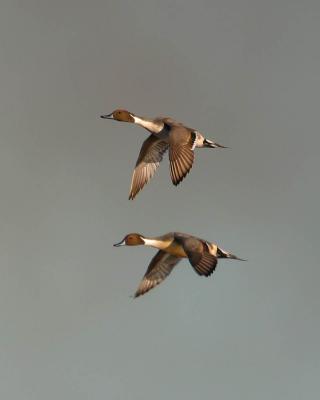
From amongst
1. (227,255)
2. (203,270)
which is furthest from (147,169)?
(203,270)

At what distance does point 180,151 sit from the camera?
51.9 feet

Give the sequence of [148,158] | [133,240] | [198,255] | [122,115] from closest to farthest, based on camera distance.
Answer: [198,255], [133,240], [122,115], [148,158]

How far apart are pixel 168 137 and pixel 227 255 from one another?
1684 mm

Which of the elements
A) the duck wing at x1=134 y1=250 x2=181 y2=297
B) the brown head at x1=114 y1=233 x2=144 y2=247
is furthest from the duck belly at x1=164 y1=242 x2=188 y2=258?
the duck wing at x1=134 y1=250 x2=181 y2=297

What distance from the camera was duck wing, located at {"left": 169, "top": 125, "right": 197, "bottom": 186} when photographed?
1520 cm

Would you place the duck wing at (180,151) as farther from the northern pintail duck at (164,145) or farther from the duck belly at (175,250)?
the duck belly at (175,250)

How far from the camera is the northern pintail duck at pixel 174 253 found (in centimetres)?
1472

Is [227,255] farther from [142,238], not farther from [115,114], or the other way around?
[115,114]

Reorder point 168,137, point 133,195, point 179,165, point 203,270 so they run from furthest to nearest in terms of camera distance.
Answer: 1. point 133,195
2. point 168,137
3. point 179,165
4. point 203,270

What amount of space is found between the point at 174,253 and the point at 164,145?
2.28m

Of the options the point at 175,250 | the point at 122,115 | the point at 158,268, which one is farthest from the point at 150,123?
the point at 158,268

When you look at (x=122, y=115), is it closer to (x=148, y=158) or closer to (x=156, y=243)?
(x=148, y=158)

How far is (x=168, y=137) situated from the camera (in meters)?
16.6

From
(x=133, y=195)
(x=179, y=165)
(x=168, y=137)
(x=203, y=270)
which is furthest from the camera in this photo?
(x=133, y=195)
